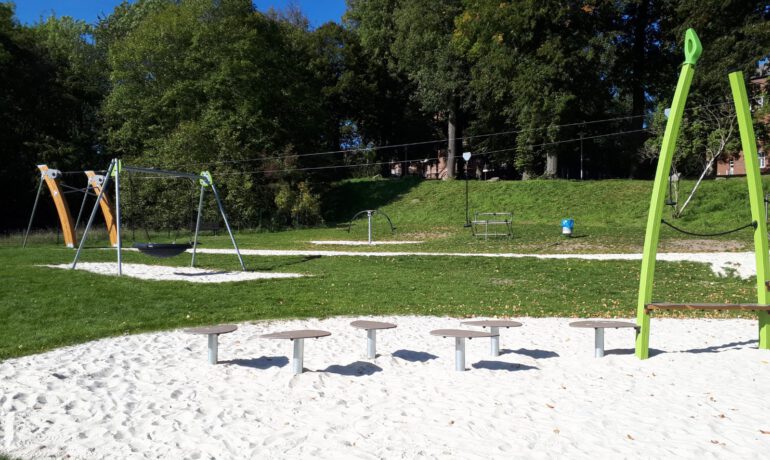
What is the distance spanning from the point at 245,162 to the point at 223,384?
31.8m

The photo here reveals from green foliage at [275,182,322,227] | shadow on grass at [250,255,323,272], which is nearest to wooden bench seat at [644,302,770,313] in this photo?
shadow on grass at [250,255,323,272]

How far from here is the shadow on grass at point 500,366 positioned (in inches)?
239

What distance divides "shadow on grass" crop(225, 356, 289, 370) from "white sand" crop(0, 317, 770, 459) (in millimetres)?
22

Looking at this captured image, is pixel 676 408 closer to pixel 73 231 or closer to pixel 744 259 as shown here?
pixel 744 259

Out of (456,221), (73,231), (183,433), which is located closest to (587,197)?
(456,221)

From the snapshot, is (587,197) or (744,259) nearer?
(744,259)

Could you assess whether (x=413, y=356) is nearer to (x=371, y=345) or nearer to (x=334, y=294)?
(x=371, y=345)

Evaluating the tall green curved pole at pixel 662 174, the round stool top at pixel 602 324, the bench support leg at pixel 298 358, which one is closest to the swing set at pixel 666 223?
the tall green curved pole at pixel 662 174

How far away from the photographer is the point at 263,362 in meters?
6.31

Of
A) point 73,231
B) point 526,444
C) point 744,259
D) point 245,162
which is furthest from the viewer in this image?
point 245,162

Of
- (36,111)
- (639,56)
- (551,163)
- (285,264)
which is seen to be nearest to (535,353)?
(285,264)

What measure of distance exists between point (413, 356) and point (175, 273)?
9439mm

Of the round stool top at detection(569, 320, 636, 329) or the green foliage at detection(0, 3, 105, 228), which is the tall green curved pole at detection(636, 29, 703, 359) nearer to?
the round stool top at detection(569, 320, 636, 329)

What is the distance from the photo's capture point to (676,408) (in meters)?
4.75
